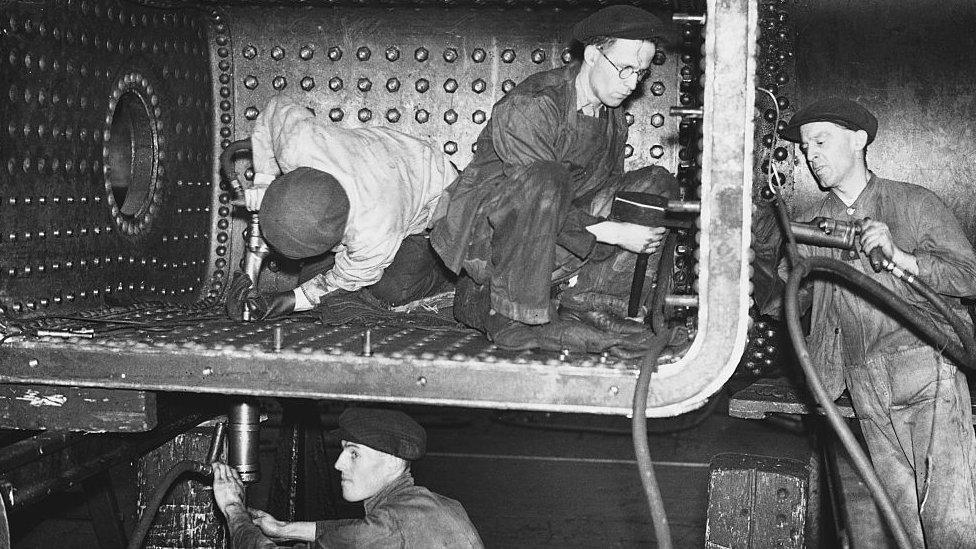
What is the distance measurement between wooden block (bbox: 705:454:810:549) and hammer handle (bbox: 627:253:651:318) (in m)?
0.53

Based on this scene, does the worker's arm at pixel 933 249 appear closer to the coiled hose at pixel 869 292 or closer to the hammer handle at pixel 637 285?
the coiled hose at pixel 869 292

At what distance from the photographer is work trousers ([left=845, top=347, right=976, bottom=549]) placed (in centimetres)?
298

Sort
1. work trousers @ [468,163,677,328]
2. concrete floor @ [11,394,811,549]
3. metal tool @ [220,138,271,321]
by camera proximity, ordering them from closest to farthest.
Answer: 1. work trousers @ [468,163,677,328]
2. metal tool @ [220,138,271,321]
3. concrete floor @ [11,394,811,549]

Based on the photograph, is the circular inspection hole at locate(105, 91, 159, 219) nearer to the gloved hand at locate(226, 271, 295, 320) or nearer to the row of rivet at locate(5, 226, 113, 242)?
the row of rivet at locate(5, 226, 113, 242)

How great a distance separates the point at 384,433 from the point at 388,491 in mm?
200

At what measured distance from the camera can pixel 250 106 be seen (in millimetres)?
3998

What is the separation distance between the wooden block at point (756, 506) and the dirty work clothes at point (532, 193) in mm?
719

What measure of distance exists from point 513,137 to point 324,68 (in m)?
1.33

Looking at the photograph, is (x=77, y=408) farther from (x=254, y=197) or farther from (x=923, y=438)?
(x=923, y=438)

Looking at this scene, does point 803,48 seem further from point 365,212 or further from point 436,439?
point 436,439

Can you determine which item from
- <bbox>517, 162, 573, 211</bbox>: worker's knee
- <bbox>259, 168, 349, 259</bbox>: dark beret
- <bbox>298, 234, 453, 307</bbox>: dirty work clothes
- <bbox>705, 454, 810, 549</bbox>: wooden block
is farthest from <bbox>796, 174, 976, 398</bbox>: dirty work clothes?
A: <bbox>259, 168, 349, 259</bbox>: dark beret

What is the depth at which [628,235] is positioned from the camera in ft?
9.61

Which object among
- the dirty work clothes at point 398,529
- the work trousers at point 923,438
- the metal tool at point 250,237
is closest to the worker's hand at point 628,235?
the work trousers at point 923,438

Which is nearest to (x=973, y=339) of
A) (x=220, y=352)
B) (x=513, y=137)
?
(x=513, y=137)
